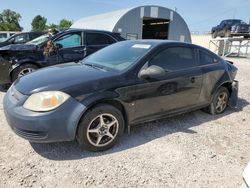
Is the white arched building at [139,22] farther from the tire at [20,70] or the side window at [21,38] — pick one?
the tire at [20,70]

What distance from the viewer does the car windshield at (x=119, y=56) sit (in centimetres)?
357

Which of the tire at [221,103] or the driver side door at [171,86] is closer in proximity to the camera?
the driver side door at [171,86]

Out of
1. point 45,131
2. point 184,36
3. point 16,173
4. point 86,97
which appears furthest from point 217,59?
point 184,36

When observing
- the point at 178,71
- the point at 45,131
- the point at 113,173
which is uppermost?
the point at 178,71

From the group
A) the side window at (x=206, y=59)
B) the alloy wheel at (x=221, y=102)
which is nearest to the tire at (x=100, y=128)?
the side window at (x=206, y=59)

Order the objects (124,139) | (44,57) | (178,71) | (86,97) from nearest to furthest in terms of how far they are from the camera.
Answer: (86,97) < (124,139) < (178,71) < (44,57)

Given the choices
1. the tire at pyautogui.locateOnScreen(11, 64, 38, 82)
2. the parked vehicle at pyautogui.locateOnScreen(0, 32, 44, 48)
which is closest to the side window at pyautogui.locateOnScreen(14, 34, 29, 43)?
the parked vehicle at pyautogui.locateOnScreen(0, 32, 44, 48)

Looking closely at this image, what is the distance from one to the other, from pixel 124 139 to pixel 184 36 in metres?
17.9

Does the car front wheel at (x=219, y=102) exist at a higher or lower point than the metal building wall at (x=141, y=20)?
lower

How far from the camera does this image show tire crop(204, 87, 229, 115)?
4695 mm

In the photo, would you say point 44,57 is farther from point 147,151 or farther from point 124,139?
point 147,151

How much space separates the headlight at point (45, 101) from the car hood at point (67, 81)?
0.06 meters

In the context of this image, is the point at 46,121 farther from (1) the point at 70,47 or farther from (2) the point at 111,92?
(1) the point at 70,47

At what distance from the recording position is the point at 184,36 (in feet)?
65.1
